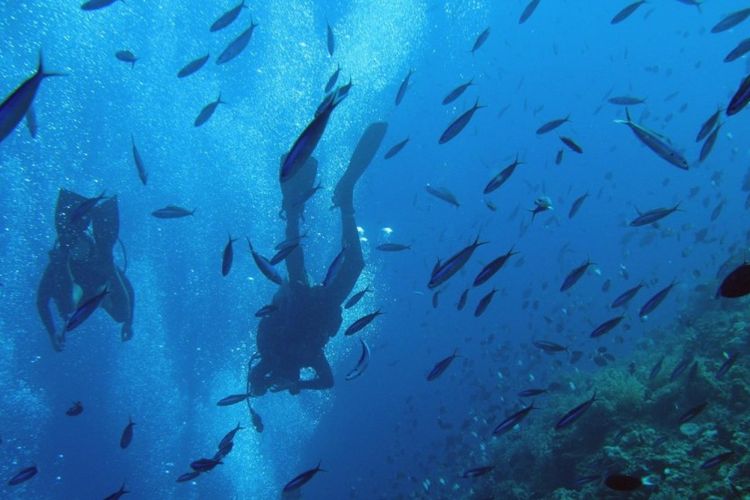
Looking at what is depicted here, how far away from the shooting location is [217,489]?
36.8 m

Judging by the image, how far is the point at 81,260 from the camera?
27.9ft

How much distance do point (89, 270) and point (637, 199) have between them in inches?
2970

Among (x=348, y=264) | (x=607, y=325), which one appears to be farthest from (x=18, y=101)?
(x=348, y=264)

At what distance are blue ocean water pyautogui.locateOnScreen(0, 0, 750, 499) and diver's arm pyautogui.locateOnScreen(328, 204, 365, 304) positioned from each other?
510 cm

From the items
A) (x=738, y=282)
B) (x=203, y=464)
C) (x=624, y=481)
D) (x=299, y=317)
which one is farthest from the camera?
(x=299, y=317)

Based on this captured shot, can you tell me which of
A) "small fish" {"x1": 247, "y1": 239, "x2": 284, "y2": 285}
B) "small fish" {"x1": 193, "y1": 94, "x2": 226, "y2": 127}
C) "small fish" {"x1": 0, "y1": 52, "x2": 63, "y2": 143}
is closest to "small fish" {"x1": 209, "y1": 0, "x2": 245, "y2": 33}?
"small fish" {"x1": 193, "y1": 94, "x2": 226, "y2": 127}

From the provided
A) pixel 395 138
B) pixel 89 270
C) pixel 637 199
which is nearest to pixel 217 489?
pixel 89 270

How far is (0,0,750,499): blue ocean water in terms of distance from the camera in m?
27.5

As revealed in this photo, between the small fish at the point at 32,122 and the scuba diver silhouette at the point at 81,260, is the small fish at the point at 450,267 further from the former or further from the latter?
the scuba diver silhouette at the point at 81,260

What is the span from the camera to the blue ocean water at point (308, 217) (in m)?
27.5

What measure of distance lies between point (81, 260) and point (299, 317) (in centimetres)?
468

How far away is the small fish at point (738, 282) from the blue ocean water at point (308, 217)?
11785 mm

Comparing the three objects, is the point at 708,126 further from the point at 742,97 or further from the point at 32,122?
the point at 32,122

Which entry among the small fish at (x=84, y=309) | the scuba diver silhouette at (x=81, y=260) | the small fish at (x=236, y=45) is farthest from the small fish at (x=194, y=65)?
the small fish at (x=84, y=309)
